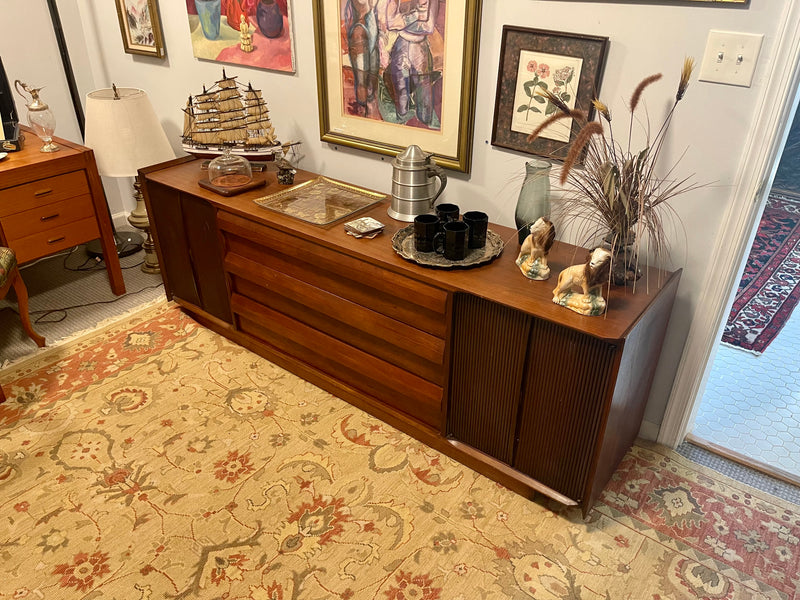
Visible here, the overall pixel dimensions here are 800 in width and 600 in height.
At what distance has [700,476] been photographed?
6.51 feet

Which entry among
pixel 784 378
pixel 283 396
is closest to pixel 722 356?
pixel 784 378

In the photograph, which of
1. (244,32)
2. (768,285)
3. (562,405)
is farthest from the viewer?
(768,285)

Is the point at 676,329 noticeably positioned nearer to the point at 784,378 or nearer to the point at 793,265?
the point at 784,378

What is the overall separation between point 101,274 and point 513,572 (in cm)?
262

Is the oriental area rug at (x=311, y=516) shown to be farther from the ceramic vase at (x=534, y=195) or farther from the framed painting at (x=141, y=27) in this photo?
the framed painting at (x=141, y=27)

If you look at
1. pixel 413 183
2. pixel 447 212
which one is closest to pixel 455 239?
pixel 447 212

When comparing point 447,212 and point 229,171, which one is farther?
point 229,171

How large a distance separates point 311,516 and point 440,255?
2.92ft

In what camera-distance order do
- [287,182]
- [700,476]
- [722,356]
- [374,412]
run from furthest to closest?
[722,356] → [287,182] → [374,412] → [700,476]

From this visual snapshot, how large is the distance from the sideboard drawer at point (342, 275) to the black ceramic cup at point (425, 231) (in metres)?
0.12

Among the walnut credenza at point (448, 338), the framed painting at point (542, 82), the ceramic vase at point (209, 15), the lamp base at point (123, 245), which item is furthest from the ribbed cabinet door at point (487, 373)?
the lamp base at point (123, 245)

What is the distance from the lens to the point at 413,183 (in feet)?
6.68

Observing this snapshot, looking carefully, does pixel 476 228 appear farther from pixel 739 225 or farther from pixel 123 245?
pixel 123 245

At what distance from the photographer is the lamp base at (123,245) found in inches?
133
